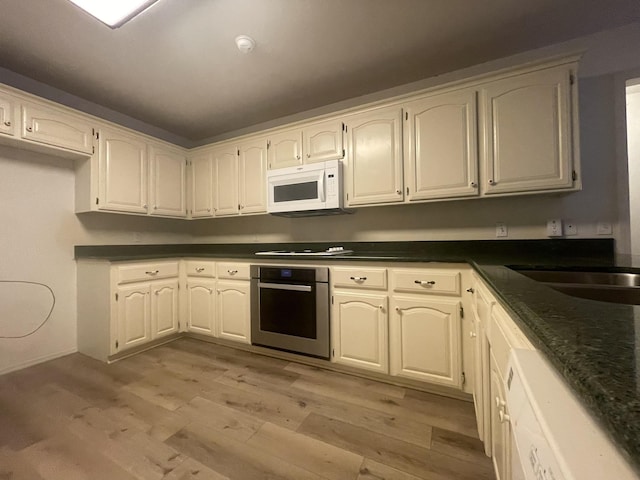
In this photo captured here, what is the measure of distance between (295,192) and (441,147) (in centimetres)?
122

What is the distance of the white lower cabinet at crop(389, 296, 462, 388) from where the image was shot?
164cm

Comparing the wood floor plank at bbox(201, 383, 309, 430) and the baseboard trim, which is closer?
the wood floor plank at bbox(201, 383, 309, 430)

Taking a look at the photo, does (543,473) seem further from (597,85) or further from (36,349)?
(36,349)

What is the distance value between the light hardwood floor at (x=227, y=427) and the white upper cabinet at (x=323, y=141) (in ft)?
5.80

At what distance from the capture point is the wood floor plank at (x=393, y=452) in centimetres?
113

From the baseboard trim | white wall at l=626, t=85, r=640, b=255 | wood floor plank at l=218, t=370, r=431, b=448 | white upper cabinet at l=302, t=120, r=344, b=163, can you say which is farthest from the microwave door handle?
white wall at l=626, t=85, r=640, b=255

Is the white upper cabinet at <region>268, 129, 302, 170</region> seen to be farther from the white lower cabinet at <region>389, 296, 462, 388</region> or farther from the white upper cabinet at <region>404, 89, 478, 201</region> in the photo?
the white lower cabinet at <region>389, 296, 462, 388</region>

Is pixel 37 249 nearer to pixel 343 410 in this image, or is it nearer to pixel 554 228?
pixel 343 410

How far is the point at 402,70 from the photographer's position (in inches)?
84.8

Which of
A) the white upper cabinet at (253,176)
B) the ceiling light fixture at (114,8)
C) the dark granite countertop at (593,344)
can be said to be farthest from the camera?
the white upper cabinet at (253,176)

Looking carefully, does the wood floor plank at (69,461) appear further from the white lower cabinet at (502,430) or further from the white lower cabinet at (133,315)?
the white lower cabinet at (502,430)

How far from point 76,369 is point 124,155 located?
6.15 ft

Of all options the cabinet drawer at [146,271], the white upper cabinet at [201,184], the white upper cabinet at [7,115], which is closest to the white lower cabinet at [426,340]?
the cabinet drawer at [146,271]

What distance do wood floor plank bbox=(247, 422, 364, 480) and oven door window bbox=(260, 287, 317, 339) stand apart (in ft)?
2.52
